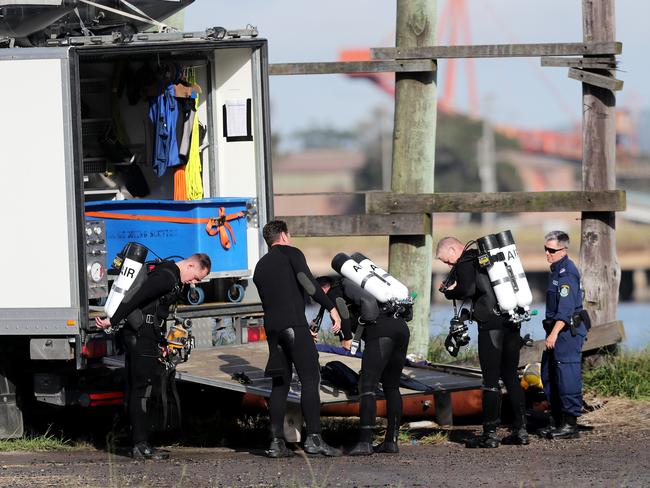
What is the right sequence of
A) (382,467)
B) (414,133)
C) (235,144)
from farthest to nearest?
1. (414,133)
2. (235,144)
3. (382,467)

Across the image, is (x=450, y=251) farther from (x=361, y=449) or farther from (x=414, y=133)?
(x=414, y=133)

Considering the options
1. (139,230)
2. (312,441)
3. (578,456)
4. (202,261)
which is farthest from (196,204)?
(578,456)

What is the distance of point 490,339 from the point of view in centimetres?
892

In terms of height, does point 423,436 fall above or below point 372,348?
below

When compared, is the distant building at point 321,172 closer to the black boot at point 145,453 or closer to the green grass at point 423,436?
the green grass at point 423,436

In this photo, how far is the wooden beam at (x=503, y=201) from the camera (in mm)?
10898

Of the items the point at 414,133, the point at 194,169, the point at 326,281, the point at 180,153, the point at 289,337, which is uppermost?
the point at 414,133

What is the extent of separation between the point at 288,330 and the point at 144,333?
975mm

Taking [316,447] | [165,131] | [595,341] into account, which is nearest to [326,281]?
[316,447]

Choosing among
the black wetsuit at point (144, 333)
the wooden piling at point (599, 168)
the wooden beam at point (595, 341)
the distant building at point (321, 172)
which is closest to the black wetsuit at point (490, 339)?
the wooden beam at point (595, 341)

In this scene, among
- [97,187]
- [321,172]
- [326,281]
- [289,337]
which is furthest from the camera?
[321,172]

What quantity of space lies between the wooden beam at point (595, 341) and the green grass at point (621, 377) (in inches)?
6.3

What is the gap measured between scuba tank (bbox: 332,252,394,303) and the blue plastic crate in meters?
1.62

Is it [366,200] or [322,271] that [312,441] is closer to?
[366,200]
